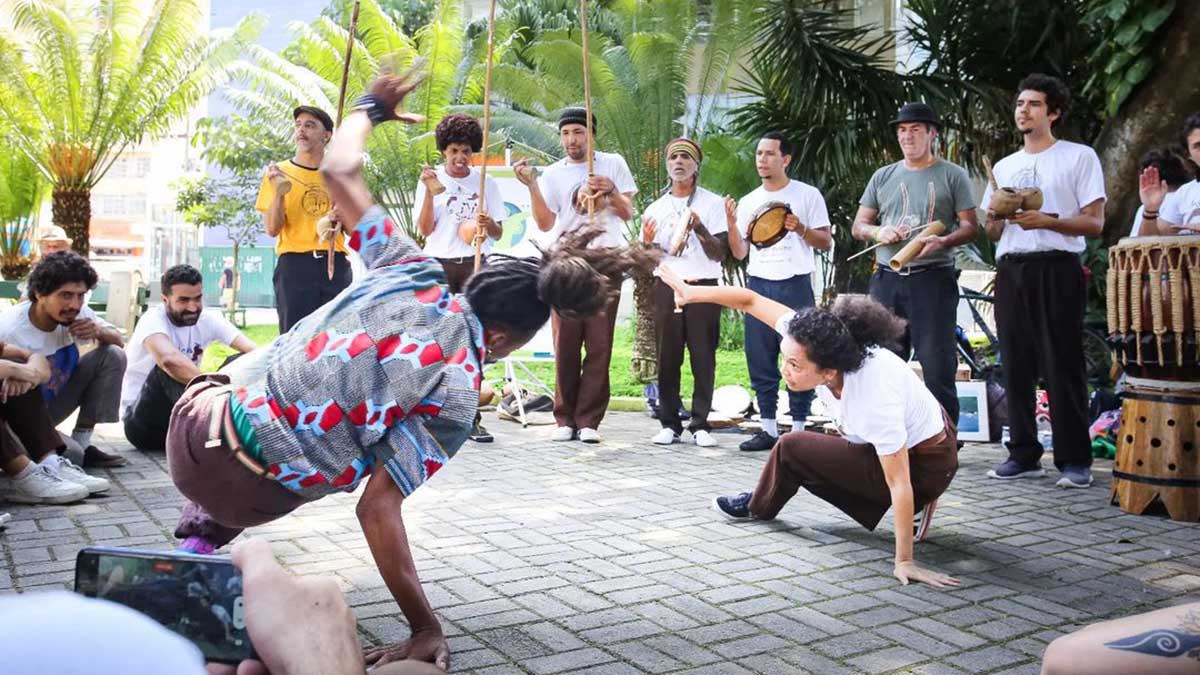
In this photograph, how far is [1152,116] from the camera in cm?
830

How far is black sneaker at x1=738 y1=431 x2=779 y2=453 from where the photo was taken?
7559mm

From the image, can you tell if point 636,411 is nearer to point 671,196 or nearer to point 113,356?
point 671,196

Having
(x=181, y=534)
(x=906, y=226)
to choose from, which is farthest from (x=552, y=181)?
(x=181, y=534)

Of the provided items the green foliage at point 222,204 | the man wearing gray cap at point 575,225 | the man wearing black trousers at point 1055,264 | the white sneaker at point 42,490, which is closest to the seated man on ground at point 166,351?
the white sneaker at point 42,490

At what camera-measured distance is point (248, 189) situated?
2375 cm

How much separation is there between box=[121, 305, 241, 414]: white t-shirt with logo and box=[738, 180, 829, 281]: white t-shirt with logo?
11.2 feet

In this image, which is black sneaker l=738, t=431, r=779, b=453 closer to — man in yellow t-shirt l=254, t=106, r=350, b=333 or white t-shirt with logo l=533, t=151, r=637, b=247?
white t-shirt with logo l=533, t=151, r=637, b=247

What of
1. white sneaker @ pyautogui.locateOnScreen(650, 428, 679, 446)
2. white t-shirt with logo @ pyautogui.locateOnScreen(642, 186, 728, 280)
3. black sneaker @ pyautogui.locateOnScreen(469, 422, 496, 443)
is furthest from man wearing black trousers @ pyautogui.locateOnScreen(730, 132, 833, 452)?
black sneaker @ pyautogui.locateOnScreen(469, 422, 496, 443)

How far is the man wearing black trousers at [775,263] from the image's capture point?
25.0 feet

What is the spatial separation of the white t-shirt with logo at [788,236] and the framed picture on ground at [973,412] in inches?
52.4

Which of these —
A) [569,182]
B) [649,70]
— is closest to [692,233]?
[569,182]

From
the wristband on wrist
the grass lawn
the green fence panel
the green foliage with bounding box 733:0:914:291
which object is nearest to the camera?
the wristband on wrist

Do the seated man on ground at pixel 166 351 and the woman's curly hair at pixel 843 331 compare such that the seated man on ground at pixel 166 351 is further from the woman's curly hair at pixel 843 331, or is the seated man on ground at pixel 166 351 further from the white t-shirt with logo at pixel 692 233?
the woman's curly hair at pixel 843 331

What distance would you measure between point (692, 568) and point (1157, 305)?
107 inches
